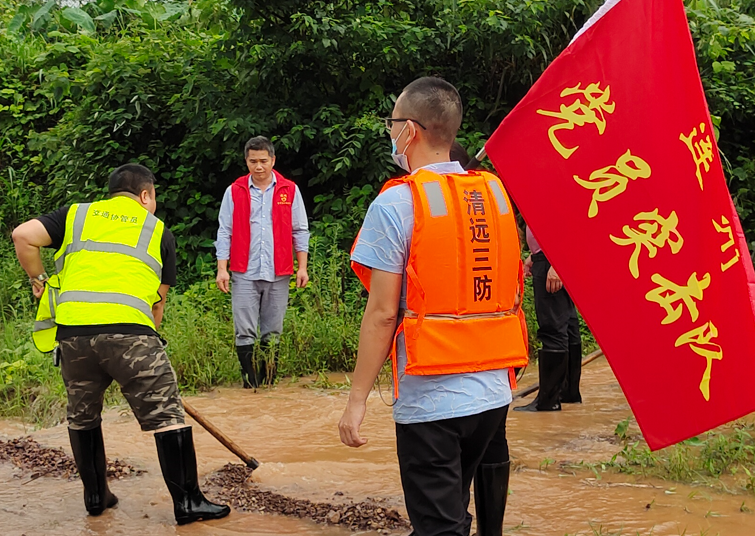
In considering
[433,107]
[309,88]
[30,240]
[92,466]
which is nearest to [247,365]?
[92,466]

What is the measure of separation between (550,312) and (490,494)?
2745 mm

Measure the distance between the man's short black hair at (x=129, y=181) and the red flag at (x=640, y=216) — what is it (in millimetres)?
1877

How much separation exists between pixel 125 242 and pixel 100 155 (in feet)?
21.5

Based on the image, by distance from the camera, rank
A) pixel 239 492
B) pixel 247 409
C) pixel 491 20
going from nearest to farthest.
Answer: pixel 239 492 → pixel 247 409 → pixel 491 20

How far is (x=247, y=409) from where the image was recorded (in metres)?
6.18

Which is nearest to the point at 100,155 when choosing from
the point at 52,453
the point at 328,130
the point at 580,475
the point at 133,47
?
the point at 133,47

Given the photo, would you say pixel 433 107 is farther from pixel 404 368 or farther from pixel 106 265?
pixel 106 265

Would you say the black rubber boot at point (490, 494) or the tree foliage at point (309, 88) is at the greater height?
the tree foliage at point (309, 88)

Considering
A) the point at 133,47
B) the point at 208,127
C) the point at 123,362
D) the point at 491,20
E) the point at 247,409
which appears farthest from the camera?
the point at 133,47

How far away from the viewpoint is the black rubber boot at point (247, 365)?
675 centimetres

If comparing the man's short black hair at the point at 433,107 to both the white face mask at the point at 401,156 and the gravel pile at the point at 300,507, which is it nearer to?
the white face mask at the point at 401,156

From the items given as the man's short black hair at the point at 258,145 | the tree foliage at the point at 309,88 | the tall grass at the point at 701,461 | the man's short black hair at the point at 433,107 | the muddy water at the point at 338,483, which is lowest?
the muddy water at the point at 338,483

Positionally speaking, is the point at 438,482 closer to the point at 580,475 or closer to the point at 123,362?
the point at 123,362

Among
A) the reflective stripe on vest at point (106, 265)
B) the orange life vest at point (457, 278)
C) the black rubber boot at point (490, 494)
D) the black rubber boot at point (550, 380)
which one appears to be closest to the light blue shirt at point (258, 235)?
the black rubber boot at point (550, 380)
